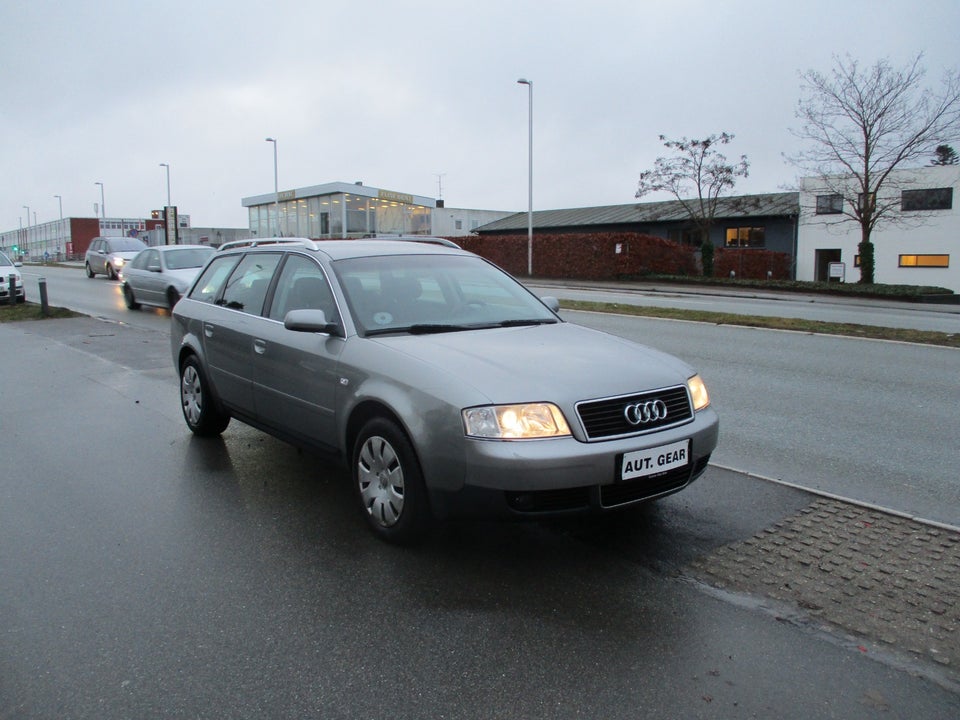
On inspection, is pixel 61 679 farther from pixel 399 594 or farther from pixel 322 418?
pixel 322 418

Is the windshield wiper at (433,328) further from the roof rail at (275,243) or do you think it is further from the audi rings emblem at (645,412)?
the audi rings emblem at (645,412)

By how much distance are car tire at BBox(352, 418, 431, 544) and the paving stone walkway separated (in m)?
1.45

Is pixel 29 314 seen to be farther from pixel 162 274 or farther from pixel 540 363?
pixel 540 363

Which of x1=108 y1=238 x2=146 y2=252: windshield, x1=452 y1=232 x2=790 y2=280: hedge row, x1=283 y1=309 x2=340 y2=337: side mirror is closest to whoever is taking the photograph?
x1=283 y1=309 x2=340 y2=337: side mirror

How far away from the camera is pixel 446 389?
12.7 ft

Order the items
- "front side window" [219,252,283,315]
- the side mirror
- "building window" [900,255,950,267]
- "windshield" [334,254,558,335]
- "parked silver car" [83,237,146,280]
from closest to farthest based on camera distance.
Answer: the side mirror
"windshield" [334,254,558,335]
"front side window" [219,252,283,315]
"parked silver car" [83,237,146,280]
"building window" [900,255,950,267]

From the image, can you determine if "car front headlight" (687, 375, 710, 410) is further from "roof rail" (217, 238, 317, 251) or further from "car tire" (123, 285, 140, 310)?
"car tire" (123, 285, 140, 310)

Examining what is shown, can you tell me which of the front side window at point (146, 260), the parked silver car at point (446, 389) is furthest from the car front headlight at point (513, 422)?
the front side window at point (146, 260)

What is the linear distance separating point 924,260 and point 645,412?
41.1m

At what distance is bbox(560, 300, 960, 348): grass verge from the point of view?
12336 millimetres

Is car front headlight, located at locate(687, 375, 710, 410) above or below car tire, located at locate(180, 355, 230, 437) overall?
above

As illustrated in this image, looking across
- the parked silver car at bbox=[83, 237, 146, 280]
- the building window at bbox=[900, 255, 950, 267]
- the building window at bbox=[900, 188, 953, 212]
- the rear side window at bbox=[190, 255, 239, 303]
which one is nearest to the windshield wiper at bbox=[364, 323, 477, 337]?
the rear side window at bbox=[190, 255, 239, 303]

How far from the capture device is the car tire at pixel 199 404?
6430 mm

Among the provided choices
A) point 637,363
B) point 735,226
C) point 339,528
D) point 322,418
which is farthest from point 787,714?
point 735,226
